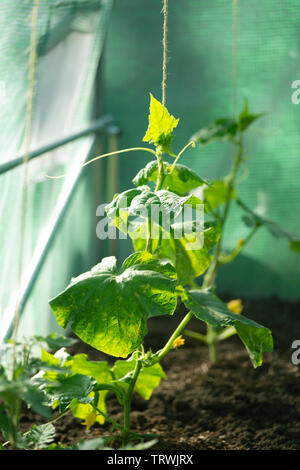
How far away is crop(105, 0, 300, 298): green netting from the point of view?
2457mm

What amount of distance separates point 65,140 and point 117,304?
1028mm

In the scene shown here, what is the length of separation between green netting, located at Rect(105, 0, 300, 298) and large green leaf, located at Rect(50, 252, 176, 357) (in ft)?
4.95

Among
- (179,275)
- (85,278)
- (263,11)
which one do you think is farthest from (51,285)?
(263,11)

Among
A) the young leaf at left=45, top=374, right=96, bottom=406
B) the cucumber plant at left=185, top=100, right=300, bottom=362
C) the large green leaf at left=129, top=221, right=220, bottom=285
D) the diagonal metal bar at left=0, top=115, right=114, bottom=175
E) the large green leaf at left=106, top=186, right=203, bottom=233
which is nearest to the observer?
the large green leaf at left=106, top=186, right=203, bottom=233

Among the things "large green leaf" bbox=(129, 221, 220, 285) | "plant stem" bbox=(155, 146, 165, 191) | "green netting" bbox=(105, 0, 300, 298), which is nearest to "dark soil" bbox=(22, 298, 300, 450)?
"large green leaf" bbox=(129, 221, 220, 285)

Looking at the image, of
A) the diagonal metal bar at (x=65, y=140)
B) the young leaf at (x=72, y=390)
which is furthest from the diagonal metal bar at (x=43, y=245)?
the young leaf at (x=72, y=390)

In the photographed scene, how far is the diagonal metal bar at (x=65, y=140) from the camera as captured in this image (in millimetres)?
1324

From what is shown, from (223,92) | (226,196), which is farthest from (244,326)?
(223,92)

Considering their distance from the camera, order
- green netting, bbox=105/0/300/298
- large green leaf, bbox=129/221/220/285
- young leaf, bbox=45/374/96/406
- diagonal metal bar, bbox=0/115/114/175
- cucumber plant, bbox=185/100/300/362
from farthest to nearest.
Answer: green netting, bbox=105/0/300/298 → cucumber plant, bbox=185/100/300/362 → diagonal metal bar, bbox=0/115/114/175 → large green leaf, bbox=129/221/220/285 → young leaf, bbox=45/374/96/406

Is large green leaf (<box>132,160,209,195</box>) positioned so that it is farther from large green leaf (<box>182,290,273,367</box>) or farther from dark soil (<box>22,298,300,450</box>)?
dark soil (<box>22,298,300,450</box>)

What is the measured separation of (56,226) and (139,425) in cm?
70

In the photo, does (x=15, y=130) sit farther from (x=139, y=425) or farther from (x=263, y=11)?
(x=263, y=11)

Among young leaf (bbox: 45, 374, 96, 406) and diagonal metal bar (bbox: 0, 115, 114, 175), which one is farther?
diagonal metal bar (bbox: 0, 115, 114, 175)

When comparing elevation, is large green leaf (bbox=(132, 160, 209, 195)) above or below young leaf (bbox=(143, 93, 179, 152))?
below
